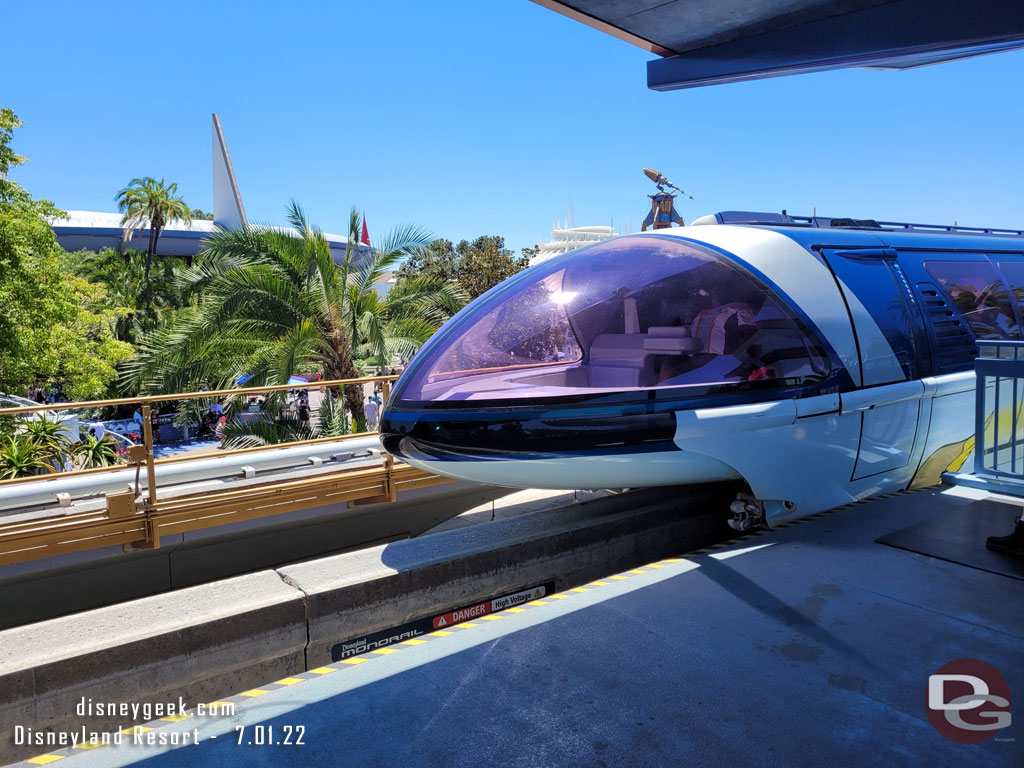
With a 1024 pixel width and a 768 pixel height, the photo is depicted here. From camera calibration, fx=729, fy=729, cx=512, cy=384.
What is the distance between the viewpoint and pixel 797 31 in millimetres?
5652

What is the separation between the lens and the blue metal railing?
4277 millimetres

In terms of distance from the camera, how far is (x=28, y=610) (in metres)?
6.22

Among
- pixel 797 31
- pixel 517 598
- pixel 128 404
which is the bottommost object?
pixel 517 598

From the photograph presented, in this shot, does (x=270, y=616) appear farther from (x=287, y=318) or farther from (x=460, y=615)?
(x=287, y=318)

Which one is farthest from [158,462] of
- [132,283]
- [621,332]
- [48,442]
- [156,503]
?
[132,283]

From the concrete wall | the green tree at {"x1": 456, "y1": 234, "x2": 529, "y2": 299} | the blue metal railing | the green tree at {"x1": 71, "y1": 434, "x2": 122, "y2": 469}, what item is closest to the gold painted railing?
the green tree at {"x1": 71, "y1": 434, "x2": 122, "y2": 469}

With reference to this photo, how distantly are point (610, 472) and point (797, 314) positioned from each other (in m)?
1.66

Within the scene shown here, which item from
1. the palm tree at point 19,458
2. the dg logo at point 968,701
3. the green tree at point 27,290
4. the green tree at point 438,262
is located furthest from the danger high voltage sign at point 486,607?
the green tree at point 438,262

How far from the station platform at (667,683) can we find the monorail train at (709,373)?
0.83 metres

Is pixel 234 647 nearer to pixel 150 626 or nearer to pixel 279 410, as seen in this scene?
pixel 150 626

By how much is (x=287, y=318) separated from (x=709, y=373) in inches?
351

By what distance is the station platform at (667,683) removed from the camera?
2.72 meters

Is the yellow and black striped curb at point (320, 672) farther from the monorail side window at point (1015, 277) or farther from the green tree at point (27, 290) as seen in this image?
the green tree at point (27, 290)

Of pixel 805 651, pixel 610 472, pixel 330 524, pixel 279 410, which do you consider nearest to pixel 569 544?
pixel 610 472
